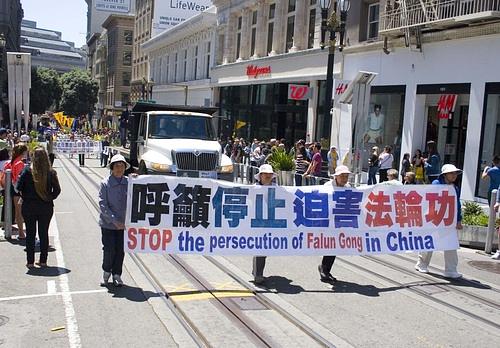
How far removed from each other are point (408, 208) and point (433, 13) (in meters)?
13.2

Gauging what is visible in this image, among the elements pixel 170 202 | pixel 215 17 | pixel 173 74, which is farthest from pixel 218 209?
pixel 173 74

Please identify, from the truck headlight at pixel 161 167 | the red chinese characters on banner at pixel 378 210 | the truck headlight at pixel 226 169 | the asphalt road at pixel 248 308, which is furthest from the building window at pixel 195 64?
the red chinese characters on banner at pixel 378 210

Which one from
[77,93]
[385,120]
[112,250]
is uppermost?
[77,93]

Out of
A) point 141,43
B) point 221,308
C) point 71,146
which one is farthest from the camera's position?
point 141,43

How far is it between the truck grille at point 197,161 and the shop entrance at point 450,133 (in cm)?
937

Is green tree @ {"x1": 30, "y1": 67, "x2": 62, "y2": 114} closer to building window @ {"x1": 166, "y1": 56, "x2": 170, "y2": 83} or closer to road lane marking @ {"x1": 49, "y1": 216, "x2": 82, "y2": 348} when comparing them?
building window @ {"x1": 166, "y1": 56, "x2": 170, "y2": 83}

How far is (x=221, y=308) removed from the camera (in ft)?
24.5

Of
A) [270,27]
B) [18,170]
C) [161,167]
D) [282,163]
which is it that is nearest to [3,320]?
[18,170]

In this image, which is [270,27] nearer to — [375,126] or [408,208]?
[375,126]

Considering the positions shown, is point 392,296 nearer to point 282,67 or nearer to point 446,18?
point 446,18

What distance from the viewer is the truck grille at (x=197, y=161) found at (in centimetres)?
1686

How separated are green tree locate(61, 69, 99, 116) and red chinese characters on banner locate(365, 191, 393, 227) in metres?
94.0

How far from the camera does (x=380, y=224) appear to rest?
9.39m

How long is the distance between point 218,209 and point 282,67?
25.7 meters
